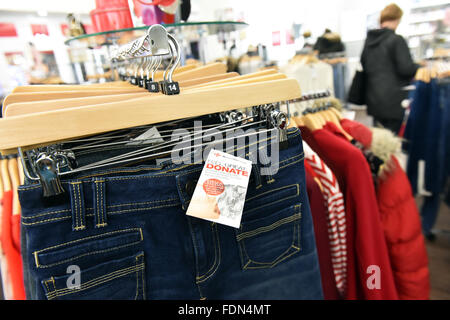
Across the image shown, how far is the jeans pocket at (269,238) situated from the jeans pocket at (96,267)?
226 millimetres

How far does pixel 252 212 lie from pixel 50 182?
0.40 m

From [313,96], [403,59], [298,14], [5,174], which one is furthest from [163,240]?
[298,14]

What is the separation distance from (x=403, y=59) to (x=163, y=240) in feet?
7.88

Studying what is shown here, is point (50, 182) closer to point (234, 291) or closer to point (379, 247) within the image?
point (234, 291)

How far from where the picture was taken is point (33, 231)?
0.49m

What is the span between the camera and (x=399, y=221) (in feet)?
3.34

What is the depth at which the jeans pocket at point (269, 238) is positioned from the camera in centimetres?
66

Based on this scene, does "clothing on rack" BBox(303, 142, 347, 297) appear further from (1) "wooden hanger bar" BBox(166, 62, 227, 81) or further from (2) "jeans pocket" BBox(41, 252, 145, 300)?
(2) "jeans pocket" BBox(41, 252, 145, 300)

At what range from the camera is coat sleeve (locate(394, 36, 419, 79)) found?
2213 millimetres

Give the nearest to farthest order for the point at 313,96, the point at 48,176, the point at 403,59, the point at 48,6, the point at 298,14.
Result: the point at 48,176
the point at 313,96
the point at 403,59
the point at 48,6
the point at 298,14

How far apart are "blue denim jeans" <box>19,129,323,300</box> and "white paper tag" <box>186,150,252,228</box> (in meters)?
0.02

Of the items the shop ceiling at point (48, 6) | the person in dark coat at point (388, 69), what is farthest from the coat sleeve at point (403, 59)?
the shop ceiling at point (48, 6)

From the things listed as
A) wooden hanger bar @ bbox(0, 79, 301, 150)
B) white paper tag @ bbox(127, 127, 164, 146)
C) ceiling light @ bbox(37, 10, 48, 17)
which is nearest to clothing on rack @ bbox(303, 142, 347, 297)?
wooden hanger bar @ bbox(0, 79, 301, 150)

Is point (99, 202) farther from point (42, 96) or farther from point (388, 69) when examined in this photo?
point (388, 69)
